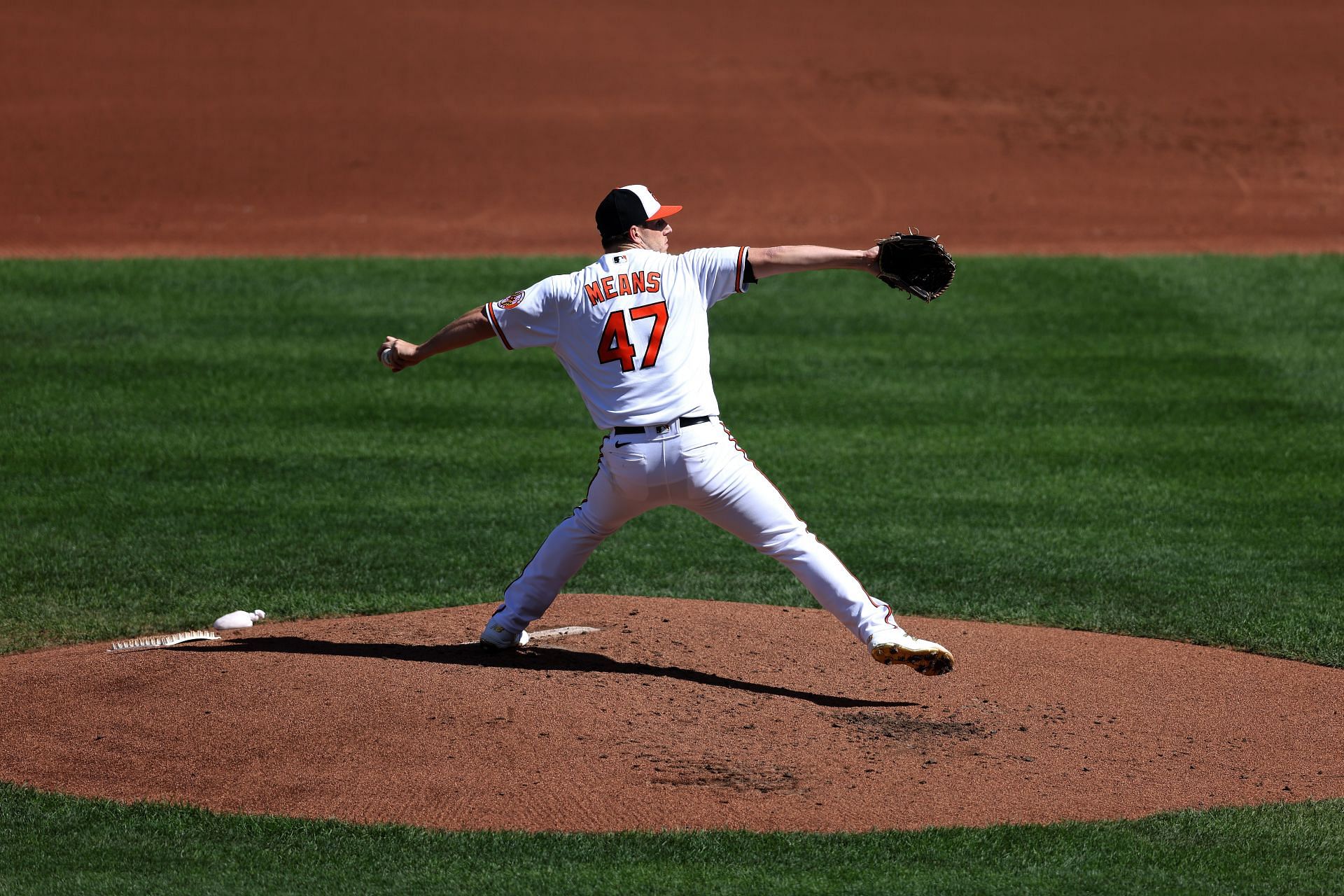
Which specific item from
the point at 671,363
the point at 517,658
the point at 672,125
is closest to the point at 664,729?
the point at 517,658

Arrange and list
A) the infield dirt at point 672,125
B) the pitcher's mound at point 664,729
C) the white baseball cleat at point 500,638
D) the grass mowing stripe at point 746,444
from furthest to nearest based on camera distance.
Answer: the infield dirt at point 672,125, the grass mowing stripe at point 746,444, the white baseball cleat at point 500,638, the pitcher's mound at point 664,729

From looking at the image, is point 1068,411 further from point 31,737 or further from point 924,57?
point 924,57

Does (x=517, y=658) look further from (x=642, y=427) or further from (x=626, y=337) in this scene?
(x=626, y=337)

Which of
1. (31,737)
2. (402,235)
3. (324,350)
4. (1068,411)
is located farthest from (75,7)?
(31,737)

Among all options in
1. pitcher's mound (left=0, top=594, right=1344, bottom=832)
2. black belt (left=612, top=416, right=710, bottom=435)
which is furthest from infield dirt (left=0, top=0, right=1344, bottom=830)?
black belt (left=612, top=416, right=710, bottom=435)

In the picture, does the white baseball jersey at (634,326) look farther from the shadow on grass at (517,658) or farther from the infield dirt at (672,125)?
the infield dirt at (672,125)

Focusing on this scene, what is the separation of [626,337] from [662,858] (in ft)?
6.45

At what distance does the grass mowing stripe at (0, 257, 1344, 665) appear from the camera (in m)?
7.83

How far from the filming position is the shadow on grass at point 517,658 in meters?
5.93

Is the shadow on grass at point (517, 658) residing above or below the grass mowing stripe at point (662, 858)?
above

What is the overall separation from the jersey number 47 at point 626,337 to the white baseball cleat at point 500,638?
51.5 inches

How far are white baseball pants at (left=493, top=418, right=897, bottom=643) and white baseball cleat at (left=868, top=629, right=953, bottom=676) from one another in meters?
0.05

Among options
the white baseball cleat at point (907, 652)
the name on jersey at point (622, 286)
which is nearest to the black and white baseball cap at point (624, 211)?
the name on jersey at point (622, 286)

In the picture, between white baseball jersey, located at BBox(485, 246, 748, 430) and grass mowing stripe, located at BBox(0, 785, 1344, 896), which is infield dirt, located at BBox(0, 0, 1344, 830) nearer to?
grass mowing stripe, located at BBox(0, 785, 1344, 896)
